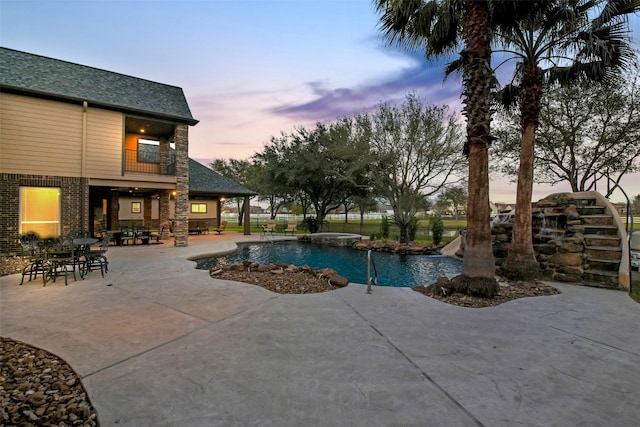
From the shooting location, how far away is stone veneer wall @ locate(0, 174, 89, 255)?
31.5 ft

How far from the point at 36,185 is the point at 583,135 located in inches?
833

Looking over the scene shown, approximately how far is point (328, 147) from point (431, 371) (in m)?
17.9

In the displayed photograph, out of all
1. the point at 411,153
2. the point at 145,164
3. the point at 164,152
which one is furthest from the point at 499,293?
the point at 145,164

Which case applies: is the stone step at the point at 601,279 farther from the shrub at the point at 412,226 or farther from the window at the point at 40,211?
the window at the point at 40,211

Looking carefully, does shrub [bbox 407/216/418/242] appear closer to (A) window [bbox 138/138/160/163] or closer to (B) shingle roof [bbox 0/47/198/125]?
(B) shingle roof [bbox 0/47/198/125]

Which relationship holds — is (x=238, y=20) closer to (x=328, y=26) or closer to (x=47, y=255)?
(x=328, y=26)

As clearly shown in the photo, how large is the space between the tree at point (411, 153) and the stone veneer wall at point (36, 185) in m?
12.9

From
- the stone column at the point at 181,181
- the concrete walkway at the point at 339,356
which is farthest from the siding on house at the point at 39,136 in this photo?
the concrete walkway at the point at 339,356

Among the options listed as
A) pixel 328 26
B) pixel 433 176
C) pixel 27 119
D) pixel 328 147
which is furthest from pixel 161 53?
pixel 433 176

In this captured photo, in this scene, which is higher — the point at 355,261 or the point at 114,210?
the point at 114,210

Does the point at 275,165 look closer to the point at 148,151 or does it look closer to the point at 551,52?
the point at 148,151

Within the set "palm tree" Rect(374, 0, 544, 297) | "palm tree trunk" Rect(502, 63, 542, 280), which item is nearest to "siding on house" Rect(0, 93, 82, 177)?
"palm tree" Rect(374, 0, 544, 297)

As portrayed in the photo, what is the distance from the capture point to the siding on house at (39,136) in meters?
9.67

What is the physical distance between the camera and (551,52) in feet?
22.9
